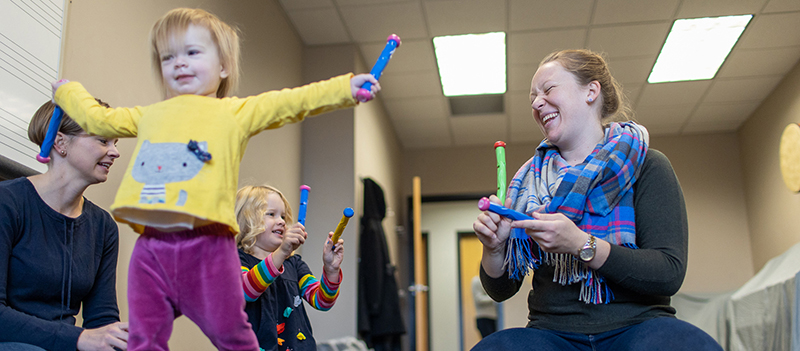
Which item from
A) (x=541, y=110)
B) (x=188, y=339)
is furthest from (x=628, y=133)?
(x=188, y=339)

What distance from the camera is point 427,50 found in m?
4.05

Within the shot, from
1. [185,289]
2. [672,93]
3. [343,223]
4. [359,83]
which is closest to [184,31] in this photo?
[359,83]

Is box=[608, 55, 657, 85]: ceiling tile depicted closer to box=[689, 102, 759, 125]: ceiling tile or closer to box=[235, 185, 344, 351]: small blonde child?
box=[689, 102, 759, 125]: ceiling tile

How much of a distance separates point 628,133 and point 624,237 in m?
0.23

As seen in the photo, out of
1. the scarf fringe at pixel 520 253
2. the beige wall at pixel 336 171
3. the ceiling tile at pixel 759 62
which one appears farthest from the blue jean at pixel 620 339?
the ceiling tile at pixel 759 62

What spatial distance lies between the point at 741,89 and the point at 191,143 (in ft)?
15.6

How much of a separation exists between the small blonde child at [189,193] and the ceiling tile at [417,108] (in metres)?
3.90

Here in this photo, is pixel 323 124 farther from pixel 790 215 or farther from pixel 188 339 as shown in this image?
pixel 790 215

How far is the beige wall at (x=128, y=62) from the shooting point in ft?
6.06

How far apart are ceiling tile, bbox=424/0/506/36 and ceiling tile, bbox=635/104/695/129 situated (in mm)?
1854

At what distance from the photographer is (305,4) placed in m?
3.51

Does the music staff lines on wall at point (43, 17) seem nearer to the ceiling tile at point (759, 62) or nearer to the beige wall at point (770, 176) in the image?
the ceiling tile at point (759, 62)

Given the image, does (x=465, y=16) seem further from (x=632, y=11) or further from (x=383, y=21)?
(x=632, y=11)

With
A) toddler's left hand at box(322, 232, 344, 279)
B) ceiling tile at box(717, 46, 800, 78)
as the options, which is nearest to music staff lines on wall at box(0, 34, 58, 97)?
toddler's left hand at box(322, 232, 344, 279)
